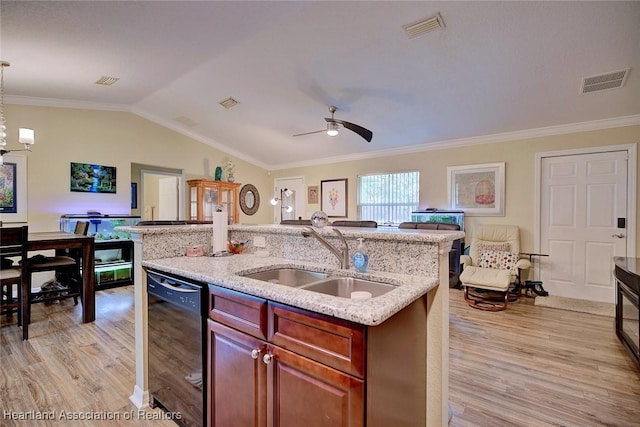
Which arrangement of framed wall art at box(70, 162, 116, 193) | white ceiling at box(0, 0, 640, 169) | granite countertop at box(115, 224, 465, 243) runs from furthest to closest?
framed wall art at box(70, 162, 116, 193), white ceiling at box(0, 0, 640, 169), granite countertop at box(115, 224, 465, 243)

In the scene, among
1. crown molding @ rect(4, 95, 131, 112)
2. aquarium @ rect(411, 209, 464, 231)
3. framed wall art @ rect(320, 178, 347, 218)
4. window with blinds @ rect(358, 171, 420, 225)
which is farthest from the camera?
framed wall art @ rect(320, 178, 347, 218)

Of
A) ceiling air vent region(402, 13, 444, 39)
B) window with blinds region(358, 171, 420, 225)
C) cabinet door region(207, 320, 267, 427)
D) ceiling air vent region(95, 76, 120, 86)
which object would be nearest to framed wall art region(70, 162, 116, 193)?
ceiling air vent region(95, 76, 120, 86)

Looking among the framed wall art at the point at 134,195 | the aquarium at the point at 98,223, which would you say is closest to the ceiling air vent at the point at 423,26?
the aquarium at the point at 98,223

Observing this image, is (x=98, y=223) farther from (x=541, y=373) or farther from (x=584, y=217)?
(x=584, y=217)

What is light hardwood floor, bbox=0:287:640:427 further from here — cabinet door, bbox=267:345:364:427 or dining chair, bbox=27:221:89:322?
cabinet door, bbox=267:345:364:427

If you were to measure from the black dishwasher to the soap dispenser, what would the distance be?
781 mm

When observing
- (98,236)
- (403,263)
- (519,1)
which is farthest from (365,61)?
(98,236)

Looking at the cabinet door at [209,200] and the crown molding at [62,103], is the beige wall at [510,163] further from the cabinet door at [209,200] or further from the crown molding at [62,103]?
the crown molding at [62,103]

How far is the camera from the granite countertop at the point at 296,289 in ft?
3.18

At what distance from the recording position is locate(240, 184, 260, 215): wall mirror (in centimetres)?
696

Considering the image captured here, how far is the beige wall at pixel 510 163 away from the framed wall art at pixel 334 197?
2.21 feet

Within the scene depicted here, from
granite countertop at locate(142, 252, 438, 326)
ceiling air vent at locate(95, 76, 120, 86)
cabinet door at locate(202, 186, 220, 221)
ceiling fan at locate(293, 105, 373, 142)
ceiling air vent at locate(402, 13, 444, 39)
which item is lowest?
granite countertop at locate(142, 252, 438, 326)

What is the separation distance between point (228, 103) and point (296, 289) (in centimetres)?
418

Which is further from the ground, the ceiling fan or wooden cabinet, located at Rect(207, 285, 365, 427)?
the ceiling fan
